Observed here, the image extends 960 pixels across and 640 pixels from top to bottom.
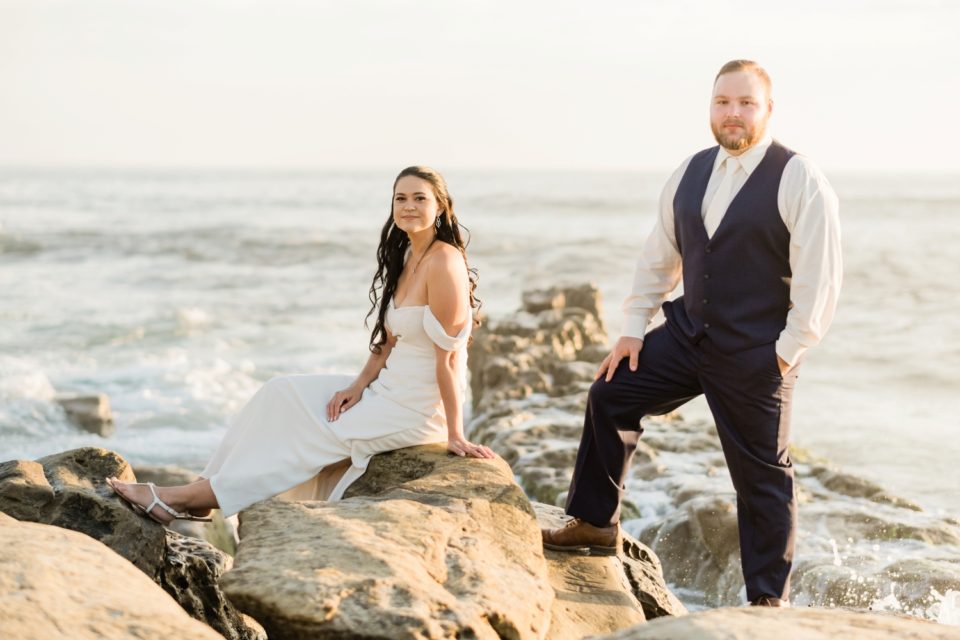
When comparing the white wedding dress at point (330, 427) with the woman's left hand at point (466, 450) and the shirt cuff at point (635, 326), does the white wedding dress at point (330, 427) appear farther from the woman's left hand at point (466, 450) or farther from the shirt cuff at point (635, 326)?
the shirt cuff at point (635, 326)

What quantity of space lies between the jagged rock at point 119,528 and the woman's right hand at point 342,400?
75 cm

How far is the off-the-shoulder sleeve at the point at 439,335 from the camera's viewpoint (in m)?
4.56

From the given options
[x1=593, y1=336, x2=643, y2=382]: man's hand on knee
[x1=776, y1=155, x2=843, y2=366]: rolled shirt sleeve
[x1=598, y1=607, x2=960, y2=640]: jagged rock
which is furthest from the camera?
[x1=593, y1=336, x2=643, y2=382]: man's hand on knee

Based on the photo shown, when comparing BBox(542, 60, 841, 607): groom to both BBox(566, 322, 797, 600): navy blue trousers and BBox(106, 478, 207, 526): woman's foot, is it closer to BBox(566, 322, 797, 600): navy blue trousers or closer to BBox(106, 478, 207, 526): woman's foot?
BBox(566, 322, 797, 600): navy blue trousers

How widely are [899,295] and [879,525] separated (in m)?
14.4

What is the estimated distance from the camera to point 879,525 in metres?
6.99

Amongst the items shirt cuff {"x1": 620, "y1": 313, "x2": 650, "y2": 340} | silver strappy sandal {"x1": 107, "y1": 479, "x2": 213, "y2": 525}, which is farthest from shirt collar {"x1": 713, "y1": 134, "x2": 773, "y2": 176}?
silver strappy sandal {"x1": 107, "y1": 479, "x2": 213, "y2": 525}

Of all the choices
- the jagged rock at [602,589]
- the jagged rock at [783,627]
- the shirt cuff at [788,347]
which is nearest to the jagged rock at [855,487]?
the jagged rock at [602,589]

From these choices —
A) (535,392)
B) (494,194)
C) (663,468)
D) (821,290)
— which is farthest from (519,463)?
(494,194)

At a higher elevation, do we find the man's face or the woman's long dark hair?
the man's face

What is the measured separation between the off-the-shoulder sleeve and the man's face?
1.34 m

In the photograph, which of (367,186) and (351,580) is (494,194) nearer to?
(367,186)

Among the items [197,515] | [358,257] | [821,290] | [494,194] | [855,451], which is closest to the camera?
[821,290]

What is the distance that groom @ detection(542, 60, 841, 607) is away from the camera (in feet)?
12.9
